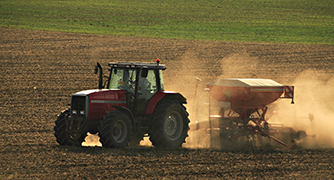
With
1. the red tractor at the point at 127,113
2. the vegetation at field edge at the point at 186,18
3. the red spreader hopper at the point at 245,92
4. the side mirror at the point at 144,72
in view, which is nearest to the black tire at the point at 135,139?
the red tractor at the point at 127,113

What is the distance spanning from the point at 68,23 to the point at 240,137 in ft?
103

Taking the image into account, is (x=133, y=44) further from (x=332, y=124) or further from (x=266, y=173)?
(x=266, y=173)

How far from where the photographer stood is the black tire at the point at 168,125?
11.5m

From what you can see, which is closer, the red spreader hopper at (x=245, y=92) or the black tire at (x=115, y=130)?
the black tire at (x=115, y=130)

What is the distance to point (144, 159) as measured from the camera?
399 inches

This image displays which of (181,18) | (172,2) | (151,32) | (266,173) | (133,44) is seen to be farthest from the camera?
(172,2)

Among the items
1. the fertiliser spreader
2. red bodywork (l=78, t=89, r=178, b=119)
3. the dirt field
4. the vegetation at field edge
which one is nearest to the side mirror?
red bodywork (l=78, t=89, r=178, b=119)

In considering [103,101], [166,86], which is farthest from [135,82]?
[166,86]

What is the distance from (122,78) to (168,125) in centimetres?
185

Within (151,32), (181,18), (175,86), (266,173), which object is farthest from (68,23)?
(266,173)

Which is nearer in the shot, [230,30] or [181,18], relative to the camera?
[230,30]

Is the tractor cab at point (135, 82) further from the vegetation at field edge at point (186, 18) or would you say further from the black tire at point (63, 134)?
the vegetation at field edge at point (186, 18)

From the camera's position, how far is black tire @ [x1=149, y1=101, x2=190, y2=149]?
1149 centimetres

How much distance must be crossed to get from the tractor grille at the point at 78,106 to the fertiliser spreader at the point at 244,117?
3647 millimetres
